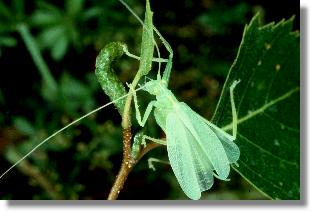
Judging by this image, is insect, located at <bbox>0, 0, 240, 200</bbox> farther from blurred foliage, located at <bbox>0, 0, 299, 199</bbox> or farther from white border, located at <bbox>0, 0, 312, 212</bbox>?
blurred foliage, located at <bbox>0, 0, 299, 199</bbox>

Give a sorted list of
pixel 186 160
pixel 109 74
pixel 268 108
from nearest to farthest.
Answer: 1. pixel 109 74
2. pixel 186 160
3. pixel 268 108

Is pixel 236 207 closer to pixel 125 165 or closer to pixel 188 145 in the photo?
Result: pixel 188 145

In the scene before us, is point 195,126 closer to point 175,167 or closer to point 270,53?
point 175,167

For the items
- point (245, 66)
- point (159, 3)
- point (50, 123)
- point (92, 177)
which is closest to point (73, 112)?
point (50, 123)

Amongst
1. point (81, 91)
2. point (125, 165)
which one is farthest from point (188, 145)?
point (81, 91)

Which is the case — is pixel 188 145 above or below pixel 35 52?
below

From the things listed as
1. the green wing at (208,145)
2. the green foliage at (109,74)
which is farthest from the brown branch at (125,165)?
the green wing at (208,145)

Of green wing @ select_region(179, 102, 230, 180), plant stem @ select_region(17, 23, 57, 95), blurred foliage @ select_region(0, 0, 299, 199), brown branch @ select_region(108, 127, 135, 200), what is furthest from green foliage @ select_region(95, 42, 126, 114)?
plant stem @ select_region(17, 23, 57, 95)

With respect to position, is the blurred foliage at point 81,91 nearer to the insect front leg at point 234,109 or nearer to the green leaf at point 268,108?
the green leaf at point 268,108
